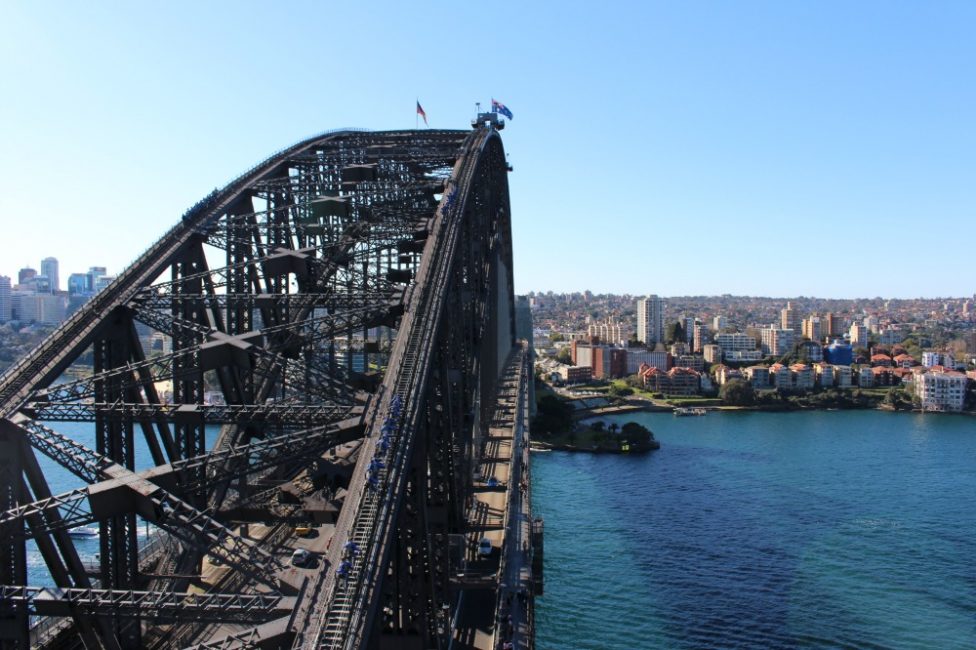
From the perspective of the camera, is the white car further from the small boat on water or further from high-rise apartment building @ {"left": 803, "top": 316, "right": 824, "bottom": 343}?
high-rise apartment building @ {"left": 803, "top": 316, "right": 824, "bottom": 343}

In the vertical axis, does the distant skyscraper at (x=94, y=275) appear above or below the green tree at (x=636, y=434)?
above

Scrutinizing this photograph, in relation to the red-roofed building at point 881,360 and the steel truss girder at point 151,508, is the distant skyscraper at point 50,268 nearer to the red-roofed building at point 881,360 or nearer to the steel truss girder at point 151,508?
the red-roofed building at point 881,360

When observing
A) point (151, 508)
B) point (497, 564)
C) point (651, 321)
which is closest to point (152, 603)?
point (151, 508)

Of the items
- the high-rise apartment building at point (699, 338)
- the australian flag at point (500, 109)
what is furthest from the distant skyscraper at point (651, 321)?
the australian flag at point (500, 109)

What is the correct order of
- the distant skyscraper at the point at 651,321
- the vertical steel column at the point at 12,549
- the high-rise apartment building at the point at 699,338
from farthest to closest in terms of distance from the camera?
the distant skyscraper at the point at 651,321 < the high-rise apartment building at the point at 699,338 < the vertical steel column at the point at 12,549

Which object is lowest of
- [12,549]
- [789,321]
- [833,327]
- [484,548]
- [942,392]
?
[942,392]

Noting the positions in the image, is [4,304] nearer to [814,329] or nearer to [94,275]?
[94,275]
